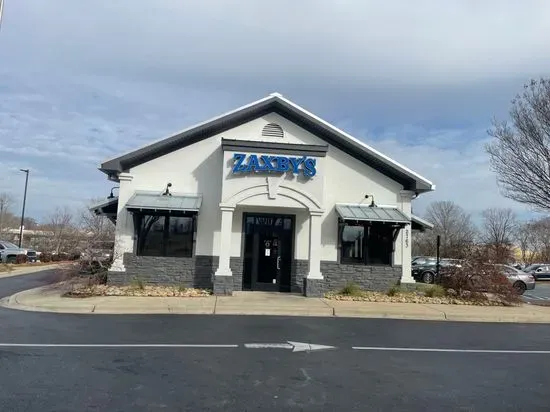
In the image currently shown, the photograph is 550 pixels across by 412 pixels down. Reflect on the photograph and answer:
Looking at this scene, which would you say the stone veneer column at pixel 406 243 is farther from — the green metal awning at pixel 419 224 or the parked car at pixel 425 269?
the parked car at pixel 425 269

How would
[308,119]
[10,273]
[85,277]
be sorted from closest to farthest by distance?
[85,277], [308,119], [10,273]

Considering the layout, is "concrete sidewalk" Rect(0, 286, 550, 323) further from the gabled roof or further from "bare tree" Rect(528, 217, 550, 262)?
"bare tree" Rect(528, 217, 550, 262)

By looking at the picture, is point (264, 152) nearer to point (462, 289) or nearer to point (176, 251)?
point (176, 251)

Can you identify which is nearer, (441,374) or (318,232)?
(441,374)

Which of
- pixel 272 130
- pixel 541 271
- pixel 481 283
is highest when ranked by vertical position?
pixel 272 130

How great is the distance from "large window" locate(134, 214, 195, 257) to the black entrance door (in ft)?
6.67

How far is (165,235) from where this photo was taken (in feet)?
58.3

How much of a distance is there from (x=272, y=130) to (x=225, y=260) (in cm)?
508

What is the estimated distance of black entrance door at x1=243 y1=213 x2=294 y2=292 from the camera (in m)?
18.1

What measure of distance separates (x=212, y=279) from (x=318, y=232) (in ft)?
13.0

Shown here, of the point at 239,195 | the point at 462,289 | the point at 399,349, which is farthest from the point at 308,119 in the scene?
the point at 399,349

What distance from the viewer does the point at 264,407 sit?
5738 mm

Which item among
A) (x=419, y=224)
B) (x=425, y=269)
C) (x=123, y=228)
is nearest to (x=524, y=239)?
(x=425, y=269)

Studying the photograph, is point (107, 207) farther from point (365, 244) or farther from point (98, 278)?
point (365, 244)
